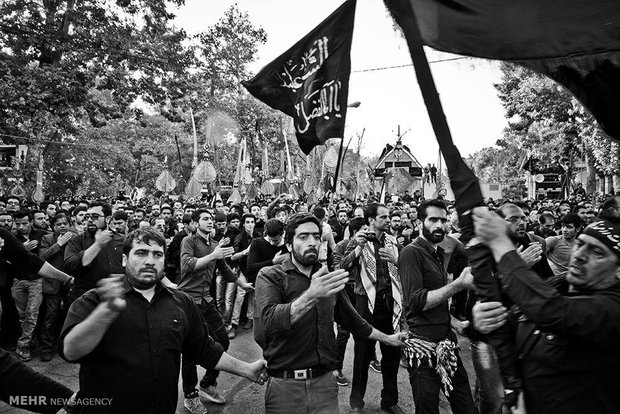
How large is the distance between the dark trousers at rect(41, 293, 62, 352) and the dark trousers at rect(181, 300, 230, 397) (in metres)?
2.83

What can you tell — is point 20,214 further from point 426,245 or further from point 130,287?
point 426,245

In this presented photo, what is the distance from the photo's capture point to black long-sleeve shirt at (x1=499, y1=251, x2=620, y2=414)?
194 cm

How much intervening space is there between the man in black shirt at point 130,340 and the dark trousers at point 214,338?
2.41m

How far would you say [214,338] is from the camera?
5.34 metres

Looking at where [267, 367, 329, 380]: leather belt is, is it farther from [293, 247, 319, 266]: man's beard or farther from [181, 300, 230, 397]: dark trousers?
[181, 300, 230, 397]: dark trousers

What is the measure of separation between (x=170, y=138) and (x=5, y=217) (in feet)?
141

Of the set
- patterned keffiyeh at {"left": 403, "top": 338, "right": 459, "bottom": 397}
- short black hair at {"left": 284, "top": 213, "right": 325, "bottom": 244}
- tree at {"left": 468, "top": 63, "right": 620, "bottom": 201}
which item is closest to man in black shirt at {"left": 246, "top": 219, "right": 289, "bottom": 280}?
patterned keffiyeh at {"left": 403, "top": 338, "right": 459, "bottom": 397}

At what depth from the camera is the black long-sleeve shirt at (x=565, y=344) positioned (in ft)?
6.38

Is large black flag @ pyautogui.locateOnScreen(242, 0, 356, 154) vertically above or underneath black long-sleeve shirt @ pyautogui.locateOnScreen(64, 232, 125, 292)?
above

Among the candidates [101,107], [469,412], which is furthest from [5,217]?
[101,107]

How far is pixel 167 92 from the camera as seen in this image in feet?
50.6

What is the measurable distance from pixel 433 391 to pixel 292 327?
1.54 meters

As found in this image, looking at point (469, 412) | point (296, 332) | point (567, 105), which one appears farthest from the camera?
point (567, 105)

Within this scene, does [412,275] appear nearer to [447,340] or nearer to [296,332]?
[447,340]
